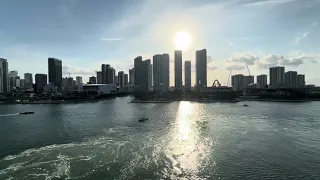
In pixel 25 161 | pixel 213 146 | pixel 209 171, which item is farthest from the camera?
pixel 213 146

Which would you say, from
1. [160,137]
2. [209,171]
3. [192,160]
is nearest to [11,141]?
[160,137]

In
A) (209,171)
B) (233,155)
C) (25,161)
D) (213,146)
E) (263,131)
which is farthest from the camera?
(263,131)

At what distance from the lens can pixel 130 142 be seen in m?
41.3

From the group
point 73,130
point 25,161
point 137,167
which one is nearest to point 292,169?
point 137,167

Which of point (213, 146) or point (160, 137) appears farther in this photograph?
point (160, 137)

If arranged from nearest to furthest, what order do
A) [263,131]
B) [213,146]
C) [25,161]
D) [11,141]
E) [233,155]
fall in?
[25,161], [233,155], [213,146], [11,141], [263,131]

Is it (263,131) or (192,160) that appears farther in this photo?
Result: (263,131)

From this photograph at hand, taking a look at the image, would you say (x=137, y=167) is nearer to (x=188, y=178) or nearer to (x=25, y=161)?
(x=188, y=178)

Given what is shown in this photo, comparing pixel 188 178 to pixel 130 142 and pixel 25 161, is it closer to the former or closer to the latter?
pixel 130 142

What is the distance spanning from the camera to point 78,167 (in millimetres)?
29016

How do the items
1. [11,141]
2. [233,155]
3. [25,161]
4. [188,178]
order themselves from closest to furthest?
[188,178] → [25,161] → [233,155] → [11,141]

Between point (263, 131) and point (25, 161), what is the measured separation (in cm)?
4213

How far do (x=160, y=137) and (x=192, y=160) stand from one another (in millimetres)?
14604

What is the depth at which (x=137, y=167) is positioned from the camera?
95.4 ft
